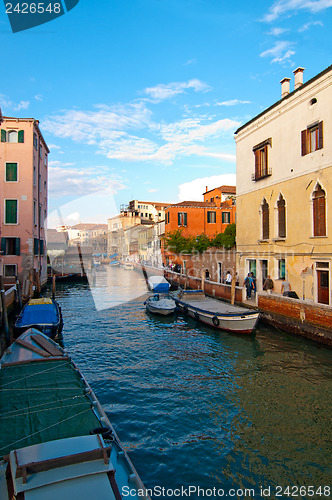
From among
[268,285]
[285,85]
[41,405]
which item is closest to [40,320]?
[41,405]

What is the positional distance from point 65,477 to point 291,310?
11150 millimetres

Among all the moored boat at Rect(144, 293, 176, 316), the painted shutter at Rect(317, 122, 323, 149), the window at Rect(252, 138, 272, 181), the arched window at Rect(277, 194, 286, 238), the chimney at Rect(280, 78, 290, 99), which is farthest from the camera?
the moored boat at Rect(144, 293, 176, 316)

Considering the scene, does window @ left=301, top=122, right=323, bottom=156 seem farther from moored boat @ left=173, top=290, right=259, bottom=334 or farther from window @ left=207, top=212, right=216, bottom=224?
window @ left=207, top=212, right=216, bottom=224

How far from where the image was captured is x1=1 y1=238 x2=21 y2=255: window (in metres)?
22.3

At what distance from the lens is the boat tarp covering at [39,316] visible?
12.0 meters

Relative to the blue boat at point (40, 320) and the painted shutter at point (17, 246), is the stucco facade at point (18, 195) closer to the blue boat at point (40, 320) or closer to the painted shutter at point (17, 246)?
the painted shutter at point (17, 246)

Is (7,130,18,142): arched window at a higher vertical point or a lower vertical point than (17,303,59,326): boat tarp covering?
higher

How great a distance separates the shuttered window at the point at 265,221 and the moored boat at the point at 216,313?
4267 mm

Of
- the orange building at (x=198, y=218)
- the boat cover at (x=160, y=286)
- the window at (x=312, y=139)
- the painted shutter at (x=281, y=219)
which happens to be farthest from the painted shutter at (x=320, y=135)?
the orange building at (x=198, y=218)

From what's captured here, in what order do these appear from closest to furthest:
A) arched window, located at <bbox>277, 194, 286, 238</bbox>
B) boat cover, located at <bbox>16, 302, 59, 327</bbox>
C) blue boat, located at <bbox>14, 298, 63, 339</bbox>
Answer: blue boat, located at <bbox>14, 298, 63, 339</bbox>
boat cover, located at <bbox>16, 302, 59, 327</bbox>
arched window, located at <bbox>277, 194, 286, 238</bbox>

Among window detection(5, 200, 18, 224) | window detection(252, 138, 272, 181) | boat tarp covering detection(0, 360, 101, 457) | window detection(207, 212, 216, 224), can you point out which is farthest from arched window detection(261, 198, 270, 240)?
window detection(207, 212, 216, 224)

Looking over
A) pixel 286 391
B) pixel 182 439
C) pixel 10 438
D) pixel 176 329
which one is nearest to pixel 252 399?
pixel 286 391

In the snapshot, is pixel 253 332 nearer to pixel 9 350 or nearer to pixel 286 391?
pixel 286 391

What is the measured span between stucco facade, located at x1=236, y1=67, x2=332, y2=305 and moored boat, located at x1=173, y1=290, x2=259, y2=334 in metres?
2.57
